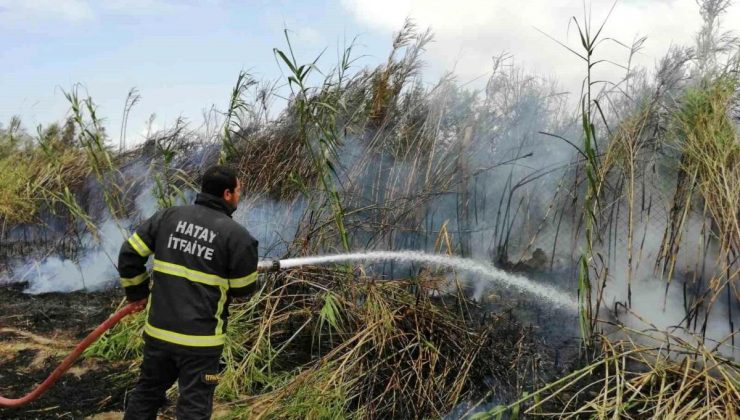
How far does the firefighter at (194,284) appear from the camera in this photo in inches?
109

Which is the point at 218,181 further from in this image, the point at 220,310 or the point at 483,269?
the point at 483,269

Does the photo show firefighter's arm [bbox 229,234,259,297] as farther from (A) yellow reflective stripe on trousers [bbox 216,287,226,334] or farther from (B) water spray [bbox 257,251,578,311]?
(B) water spray [bbox 257,251,578,311]

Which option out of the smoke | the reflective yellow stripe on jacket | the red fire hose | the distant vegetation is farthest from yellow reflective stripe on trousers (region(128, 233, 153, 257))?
the smoke

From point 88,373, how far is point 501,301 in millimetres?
3121

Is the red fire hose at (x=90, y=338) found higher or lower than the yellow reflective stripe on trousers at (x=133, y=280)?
lower

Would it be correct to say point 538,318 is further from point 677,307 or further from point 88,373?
point 88,373

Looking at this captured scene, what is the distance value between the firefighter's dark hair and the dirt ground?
5.45 feet

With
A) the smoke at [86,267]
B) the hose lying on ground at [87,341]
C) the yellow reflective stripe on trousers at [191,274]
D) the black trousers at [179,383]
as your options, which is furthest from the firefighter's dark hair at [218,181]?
the smoke at [86,267]

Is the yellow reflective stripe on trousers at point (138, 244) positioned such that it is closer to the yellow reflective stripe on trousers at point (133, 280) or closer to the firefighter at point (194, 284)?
the firefighter at point (194, 284)

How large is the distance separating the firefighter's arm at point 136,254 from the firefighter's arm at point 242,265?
0.45 meters

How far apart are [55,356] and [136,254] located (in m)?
2.28

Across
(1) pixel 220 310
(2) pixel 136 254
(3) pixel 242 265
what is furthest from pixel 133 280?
(3) pixel 242 265

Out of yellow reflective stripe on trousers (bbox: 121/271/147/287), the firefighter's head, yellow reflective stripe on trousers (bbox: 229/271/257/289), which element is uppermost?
the firefighter's head

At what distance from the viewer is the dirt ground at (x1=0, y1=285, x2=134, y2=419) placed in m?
3.66
